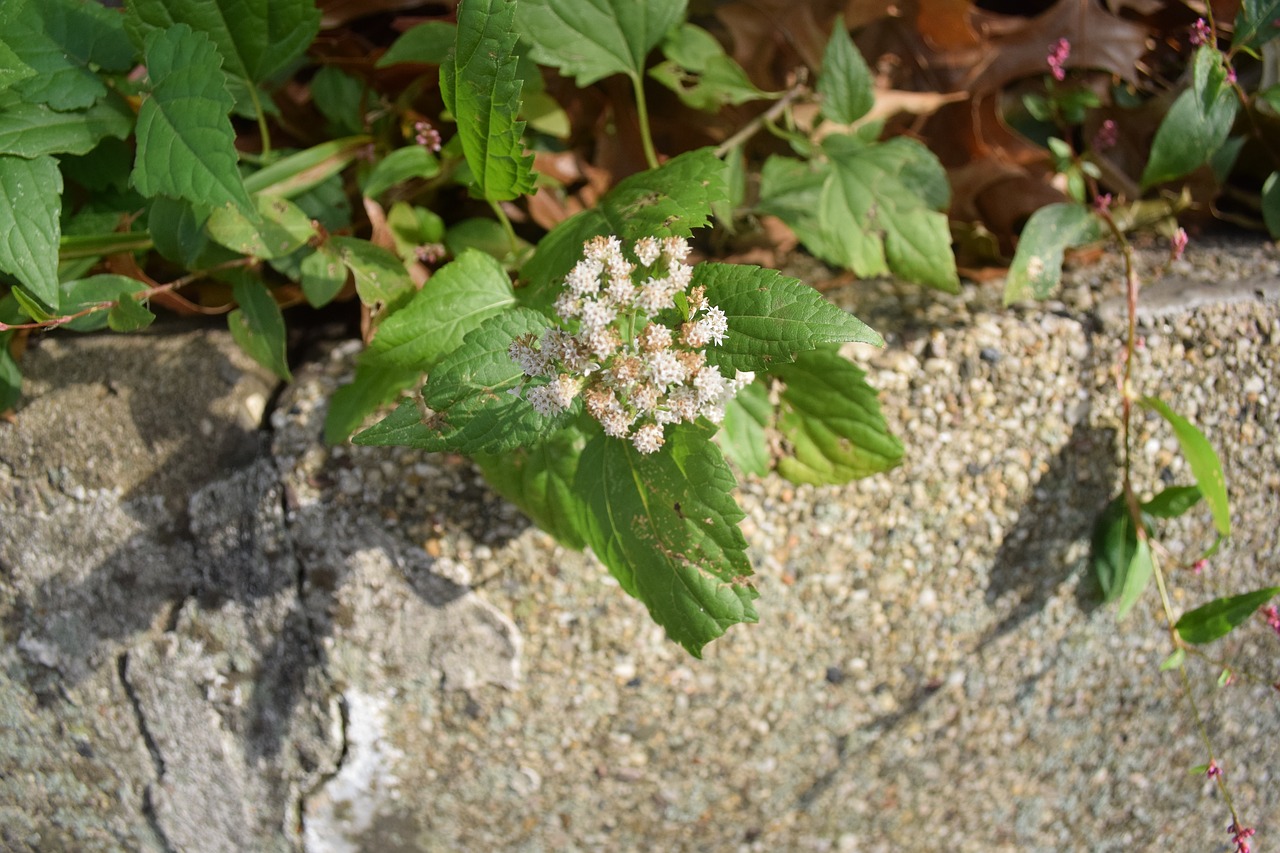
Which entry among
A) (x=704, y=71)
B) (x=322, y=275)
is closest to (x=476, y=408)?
(x=322, y=275)

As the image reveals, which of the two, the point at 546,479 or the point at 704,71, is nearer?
the point at 546,479

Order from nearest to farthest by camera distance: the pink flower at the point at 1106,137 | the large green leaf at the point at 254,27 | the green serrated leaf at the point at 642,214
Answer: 1. the green serrated leaf at the point at 642,214
2. the large green leaf at the point at 254,27
3. the pink flower at the point at 1106,137

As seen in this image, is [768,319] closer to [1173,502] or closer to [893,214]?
[893,214]

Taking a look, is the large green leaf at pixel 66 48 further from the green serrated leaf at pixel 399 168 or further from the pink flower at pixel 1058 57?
the pink flower at pixel 1058 57

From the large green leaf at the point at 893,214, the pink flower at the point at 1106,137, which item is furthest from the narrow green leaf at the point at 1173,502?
the pink flower at the point at 1106,137

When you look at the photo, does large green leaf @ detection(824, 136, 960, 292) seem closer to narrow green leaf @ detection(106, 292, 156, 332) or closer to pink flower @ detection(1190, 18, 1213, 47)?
pink flower @ detection(1190, 18, 1213, 47)

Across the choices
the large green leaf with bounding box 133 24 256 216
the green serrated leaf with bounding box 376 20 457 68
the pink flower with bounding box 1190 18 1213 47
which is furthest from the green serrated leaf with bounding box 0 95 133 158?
the pink flower with bounding box 1190 18 1213 47

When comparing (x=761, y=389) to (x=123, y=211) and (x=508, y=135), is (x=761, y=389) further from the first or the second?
(x=123, y=211)
